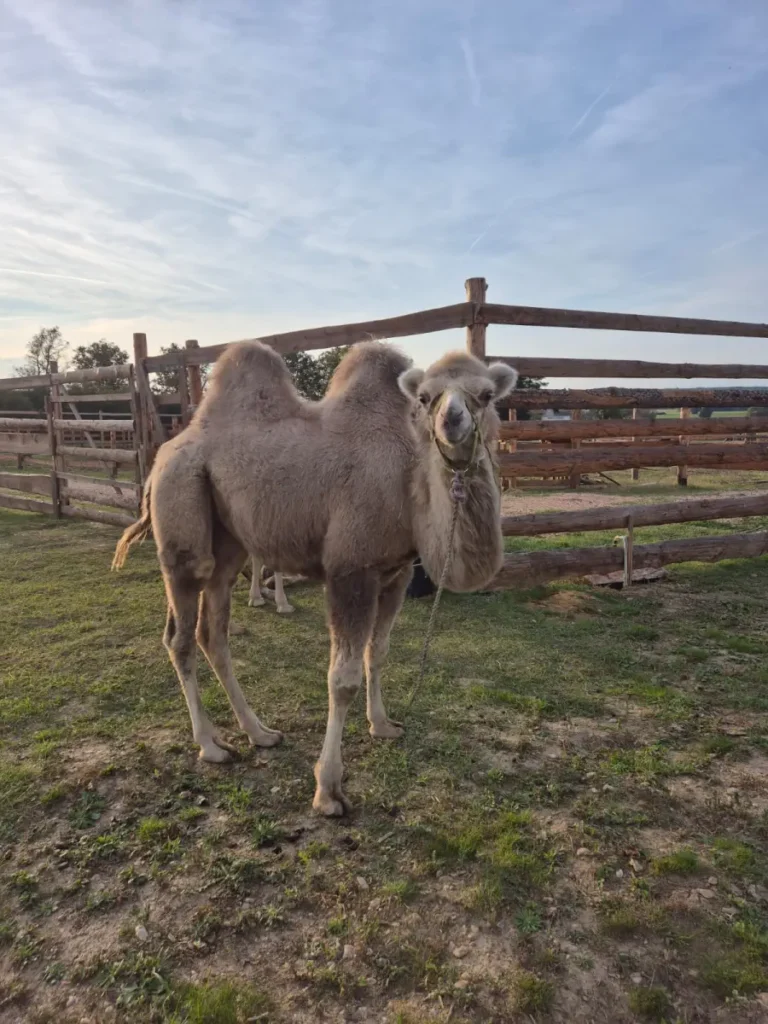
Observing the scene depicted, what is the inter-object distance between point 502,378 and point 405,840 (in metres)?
2.36

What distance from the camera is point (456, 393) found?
2.97 metres

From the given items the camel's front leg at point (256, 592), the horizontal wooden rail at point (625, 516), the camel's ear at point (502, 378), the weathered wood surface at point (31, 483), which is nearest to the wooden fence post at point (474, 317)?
the horizontal wooden rail at point (625, 516)

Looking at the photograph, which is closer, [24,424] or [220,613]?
[220,613]

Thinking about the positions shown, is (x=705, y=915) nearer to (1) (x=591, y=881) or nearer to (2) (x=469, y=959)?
(1) (x=591, y=881)

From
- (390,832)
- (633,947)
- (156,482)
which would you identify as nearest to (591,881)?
(633,947)

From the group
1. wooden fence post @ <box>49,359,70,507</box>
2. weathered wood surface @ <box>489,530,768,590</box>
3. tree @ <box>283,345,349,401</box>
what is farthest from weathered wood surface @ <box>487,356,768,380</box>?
wooden fence post @ <box>49,359,70,507</box>

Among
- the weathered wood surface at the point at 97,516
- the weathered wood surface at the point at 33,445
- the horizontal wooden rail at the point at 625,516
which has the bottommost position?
the weathered wood surface at the point at 97,516

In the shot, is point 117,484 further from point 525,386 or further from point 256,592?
point 525,386

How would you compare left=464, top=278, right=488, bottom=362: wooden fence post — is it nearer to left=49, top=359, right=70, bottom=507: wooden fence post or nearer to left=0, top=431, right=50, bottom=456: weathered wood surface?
left=49, top=359, right=70, bottom=507: wooden fence post

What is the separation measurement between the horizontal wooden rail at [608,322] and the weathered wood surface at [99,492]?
258 inches

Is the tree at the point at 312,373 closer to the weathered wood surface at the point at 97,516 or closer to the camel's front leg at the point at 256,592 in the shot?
the weathered wood surface at the point at 97,516

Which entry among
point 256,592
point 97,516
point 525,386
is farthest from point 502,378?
point 525,386

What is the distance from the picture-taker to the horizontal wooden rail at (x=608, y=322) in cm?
648

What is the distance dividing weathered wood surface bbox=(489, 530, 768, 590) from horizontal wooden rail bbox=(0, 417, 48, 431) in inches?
410
